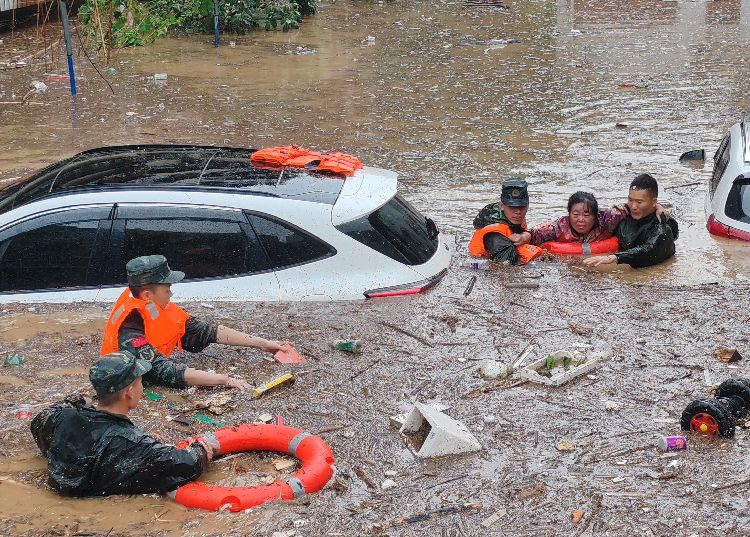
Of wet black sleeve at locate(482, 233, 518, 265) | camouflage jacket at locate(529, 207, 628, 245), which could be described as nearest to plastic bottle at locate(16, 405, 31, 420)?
wet black sleeve at locate(482, 233, 518, 265)

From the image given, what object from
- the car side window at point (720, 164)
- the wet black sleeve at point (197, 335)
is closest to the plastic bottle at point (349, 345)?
the wet black sleeve at point (197, 335)

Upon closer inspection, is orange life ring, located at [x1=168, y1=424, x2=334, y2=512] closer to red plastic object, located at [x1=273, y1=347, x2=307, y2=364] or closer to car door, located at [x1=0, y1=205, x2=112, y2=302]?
red plastic object, located at [x1=273, y1=347, x2=307, y2=364]

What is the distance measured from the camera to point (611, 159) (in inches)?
556

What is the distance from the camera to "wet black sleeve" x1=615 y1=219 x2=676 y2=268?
9.47m

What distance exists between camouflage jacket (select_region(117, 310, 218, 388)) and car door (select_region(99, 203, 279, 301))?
33.0 inches

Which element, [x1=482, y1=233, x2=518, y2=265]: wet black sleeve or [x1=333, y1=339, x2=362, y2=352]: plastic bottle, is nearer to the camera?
[x1=333, y1=339, x2=362, y2=352]: plastic bottle

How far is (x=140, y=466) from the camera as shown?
534 cm

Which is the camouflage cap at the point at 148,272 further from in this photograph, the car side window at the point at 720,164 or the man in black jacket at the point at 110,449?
the car side window at the point at 720,164

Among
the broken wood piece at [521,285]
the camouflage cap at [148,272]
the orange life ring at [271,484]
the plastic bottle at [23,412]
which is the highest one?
the camouflage cap at [148,272]

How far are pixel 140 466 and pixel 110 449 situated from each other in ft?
0.59

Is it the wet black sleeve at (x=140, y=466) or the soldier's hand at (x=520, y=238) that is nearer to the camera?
the wet black sleeve at (x=140, y=466)

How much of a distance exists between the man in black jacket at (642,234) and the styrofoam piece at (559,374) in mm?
2495

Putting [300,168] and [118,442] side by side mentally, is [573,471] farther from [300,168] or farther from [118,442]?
[300,168]

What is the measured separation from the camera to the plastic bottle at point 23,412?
6152mm
